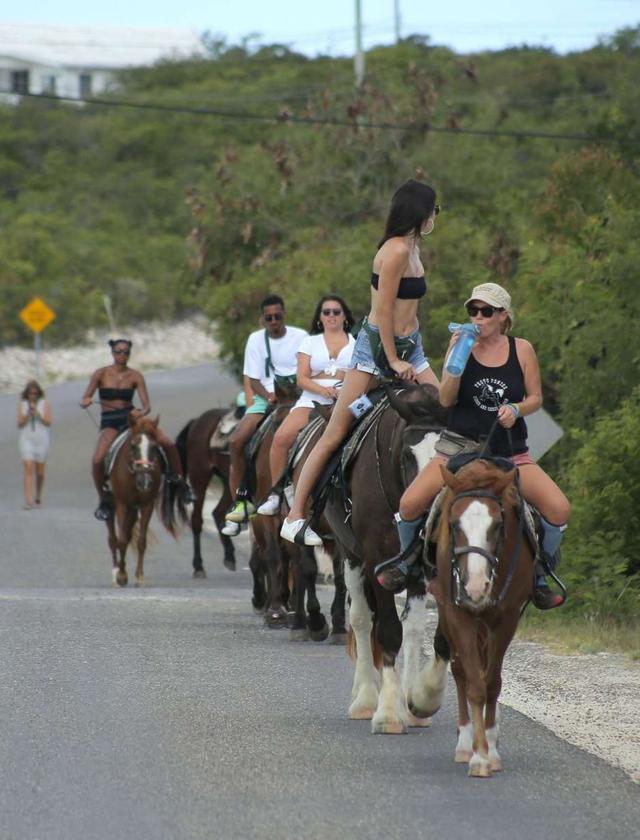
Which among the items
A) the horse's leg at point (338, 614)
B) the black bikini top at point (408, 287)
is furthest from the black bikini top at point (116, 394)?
the black bikini top at point (408, 287)

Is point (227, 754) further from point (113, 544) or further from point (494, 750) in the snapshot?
point (113, 544)

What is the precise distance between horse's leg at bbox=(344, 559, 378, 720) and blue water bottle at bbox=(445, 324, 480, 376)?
1.96 m

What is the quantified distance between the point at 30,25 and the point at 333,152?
129 m

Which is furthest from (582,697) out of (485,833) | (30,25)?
(30,25)

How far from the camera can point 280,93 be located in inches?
3393

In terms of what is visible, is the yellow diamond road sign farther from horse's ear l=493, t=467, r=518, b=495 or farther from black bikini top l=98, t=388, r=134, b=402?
horse's ear l=493, t=467, r=518, b=495

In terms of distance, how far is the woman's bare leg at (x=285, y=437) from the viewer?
14.0m

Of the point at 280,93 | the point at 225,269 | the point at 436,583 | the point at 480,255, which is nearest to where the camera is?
the point at 436,583

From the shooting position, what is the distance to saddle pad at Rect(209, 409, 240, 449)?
19.6 m

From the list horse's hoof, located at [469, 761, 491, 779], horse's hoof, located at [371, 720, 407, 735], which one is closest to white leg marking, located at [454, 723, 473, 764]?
horse's hoof, located at [469, 761, 491, 779]

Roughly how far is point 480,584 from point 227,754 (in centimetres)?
163

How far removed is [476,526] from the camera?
7.99 m

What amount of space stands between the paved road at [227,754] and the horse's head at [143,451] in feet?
14.8

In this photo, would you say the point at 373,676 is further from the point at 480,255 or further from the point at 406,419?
the point at 480,255
